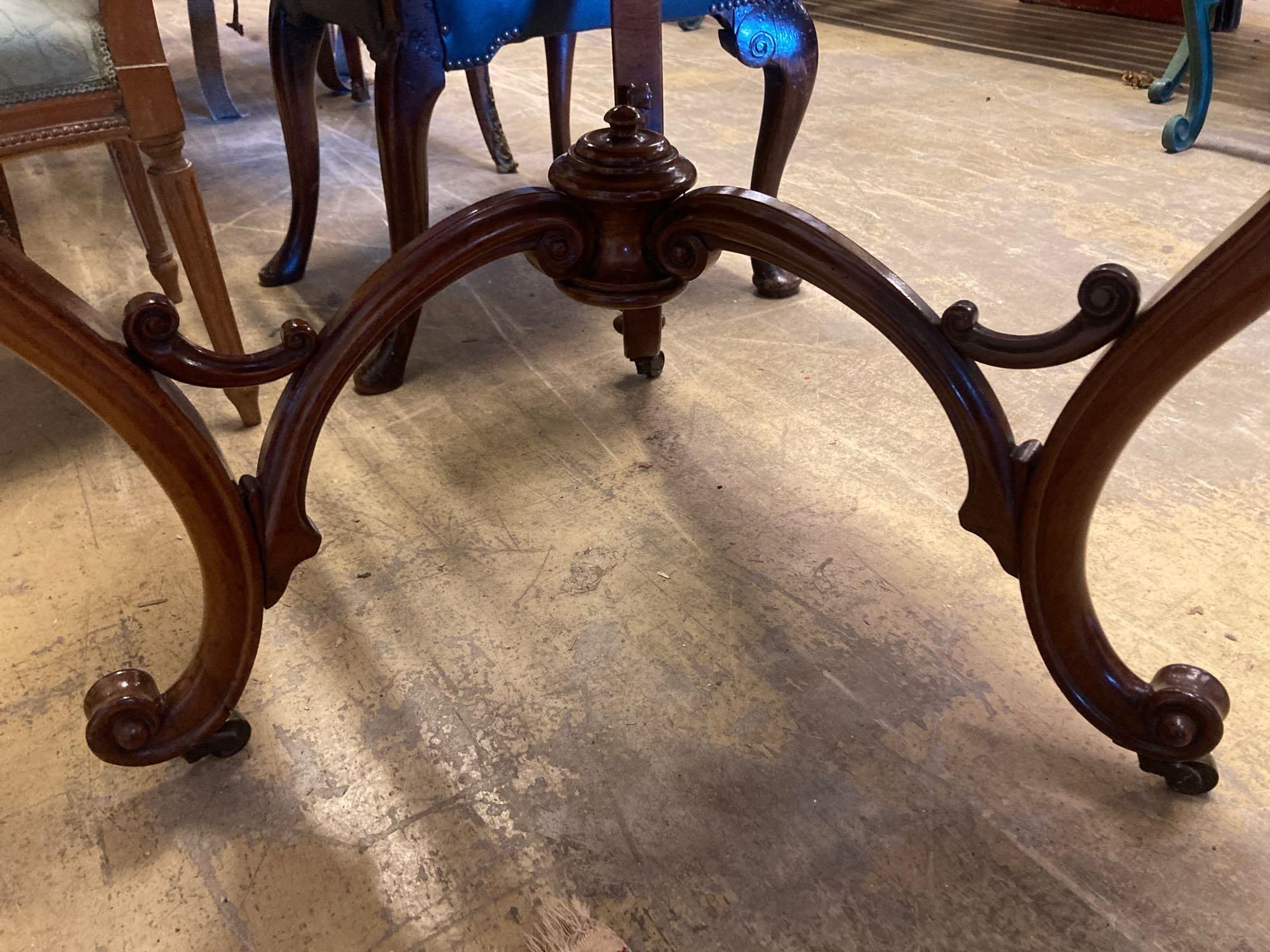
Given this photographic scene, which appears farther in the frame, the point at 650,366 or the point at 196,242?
the point at 650,366

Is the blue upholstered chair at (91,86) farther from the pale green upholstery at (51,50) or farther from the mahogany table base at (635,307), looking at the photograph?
the mahogany table base at (635,307)

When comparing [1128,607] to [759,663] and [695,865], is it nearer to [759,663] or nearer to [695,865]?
[759,663]

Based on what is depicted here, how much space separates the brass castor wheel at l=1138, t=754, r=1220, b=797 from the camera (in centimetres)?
75

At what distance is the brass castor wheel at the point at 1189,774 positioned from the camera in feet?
2.45

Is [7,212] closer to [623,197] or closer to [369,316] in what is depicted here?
[369,316]

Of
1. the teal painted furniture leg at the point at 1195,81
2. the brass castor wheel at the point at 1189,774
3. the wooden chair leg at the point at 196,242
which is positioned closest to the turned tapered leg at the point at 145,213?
the wooden chair leg at the point at 196,242

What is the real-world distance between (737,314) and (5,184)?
1.10 metres

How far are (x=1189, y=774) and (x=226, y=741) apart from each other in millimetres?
760

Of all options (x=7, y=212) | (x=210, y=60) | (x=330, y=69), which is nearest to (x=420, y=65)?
(x=7, y=212)

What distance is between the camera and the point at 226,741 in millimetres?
799

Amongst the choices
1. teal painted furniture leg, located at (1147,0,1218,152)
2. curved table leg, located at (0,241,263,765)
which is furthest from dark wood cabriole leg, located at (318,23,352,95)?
curved table leg, located at (0,241,263,765)

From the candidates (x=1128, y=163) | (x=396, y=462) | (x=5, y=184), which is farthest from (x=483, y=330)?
(x=1128, y=163)

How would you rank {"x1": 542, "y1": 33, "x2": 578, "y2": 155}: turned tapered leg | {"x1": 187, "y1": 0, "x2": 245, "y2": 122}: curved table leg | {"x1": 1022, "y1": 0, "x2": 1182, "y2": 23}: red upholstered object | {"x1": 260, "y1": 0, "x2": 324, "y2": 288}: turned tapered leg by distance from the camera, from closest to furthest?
{"x1": 260, "y1": 0, "x2": 324, "y2": 288}: turned tapered leg < {"x1": 542, "y1": 33, "x2": 578, "y2": 155}: turned tapered leg < {"x1": 187, "y1": 0, "x2": 245, "y2": 122}: curved table leg < {"x1": 1022, "y1": 0, "x2": 1182, "y2": 23}: red upholstered object

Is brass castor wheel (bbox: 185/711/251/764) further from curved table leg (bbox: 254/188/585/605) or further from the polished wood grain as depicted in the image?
curved table leg (bbox: 254/188/585/605)
